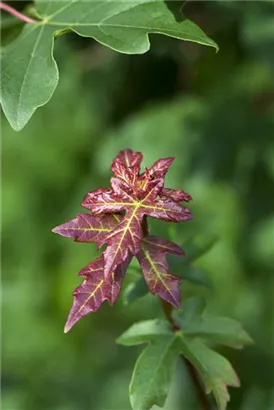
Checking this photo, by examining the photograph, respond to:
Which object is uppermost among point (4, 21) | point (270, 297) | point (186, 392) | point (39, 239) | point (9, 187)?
point (4, 21)

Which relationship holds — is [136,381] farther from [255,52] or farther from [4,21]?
[255,52]

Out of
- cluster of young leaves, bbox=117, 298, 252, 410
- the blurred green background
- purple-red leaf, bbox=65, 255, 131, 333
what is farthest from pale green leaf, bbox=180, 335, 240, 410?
the blurred green background

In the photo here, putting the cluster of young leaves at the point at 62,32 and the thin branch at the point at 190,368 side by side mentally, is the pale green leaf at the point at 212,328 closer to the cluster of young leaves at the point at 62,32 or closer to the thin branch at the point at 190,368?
the thin branch at the point at 190,368

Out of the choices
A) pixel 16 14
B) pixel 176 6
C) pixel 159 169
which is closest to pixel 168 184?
pixel 16 14

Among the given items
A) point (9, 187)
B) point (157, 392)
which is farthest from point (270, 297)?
point (157, 392)

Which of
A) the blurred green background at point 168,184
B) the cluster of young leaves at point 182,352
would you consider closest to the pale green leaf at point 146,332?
the cluster of young leaves at point 182,352

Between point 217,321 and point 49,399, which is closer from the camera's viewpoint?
point 217,321

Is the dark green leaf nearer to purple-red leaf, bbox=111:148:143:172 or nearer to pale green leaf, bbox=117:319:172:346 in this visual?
pale green leaf, bbox=117:319:172:346
